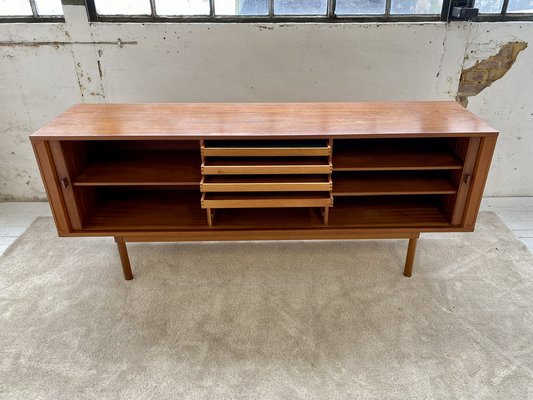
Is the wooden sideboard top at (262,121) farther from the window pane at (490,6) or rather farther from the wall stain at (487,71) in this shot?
the window pane at (490,6)

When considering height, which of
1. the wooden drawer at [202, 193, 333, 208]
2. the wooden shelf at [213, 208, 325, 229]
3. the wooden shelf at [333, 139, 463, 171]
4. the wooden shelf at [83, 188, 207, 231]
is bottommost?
the wooden shelf at [213, 208, 325, 229]

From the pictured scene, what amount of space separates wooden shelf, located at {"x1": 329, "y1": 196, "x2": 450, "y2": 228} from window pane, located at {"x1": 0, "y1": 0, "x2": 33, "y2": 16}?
2026 millimetres

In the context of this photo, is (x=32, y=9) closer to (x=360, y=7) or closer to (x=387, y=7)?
(x=360, y=7)

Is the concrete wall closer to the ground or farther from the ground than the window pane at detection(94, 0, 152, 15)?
closer to the ground

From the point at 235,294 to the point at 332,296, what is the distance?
0.47 metres

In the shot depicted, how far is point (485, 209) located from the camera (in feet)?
8.82

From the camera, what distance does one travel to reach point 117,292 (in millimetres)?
2004

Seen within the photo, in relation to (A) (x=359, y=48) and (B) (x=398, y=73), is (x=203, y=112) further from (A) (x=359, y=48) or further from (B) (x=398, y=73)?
(B) (x=398, y=73)

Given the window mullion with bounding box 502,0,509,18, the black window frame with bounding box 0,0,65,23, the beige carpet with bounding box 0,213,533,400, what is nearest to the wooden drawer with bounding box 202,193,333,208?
the beige carpet with bounding box 0,213,533,400

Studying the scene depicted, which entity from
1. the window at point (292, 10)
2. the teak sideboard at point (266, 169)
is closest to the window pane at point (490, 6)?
the window at point (292, 10)

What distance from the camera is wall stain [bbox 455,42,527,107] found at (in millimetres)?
2270

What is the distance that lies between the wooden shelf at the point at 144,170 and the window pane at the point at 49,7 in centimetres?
95

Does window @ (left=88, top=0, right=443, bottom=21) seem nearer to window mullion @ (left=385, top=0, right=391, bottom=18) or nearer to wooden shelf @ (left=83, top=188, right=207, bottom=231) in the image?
window mullion @ (left=385, top=0, right=391, bottom=18)

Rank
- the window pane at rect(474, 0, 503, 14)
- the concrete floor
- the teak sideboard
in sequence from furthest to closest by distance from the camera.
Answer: the concrete floor, the window pane at rect(474, 0, 503, 14), the teak sideboard
